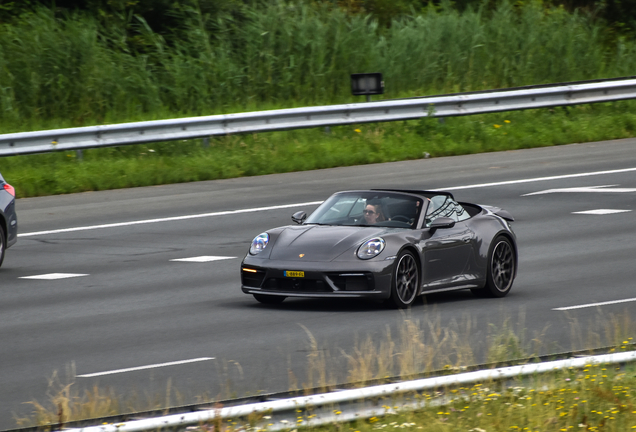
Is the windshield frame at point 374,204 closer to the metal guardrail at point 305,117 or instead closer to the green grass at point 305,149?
the green grass at point 305,149

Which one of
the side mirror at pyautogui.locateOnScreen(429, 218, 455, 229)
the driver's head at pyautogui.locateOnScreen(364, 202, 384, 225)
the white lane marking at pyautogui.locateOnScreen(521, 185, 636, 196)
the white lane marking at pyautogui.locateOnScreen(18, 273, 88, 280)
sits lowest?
the white lane marking at pyautogui.locateOnScreen(521, 185, 636, 196)

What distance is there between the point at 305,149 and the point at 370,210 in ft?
41.5

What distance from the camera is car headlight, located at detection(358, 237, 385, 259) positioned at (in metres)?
11.6

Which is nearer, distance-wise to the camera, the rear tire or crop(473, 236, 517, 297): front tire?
the rear tire

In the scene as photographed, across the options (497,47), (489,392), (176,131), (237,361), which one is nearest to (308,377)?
(237,361)

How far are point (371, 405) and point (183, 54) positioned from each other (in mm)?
27517

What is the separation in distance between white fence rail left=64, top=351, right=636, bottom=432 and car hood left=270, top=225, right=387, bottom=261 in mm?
4395

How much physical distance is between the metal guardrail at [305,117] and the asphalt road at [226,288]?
177cm

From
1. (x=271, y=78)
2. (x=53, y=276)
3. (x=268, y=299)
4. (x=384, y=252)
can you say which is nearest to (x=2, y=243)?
(x=53, y=276)

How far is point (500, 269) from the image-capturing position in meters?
13.0

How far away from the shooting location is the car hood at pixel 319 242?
11656 mm

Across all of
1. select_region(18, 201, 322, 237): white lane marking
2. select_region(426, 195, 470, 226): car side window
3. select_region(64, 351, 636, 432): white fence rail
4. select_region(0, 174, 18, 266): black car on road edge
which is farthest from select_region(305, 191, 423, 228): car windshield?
select_region(18, 201, 322, 237): white lane marking

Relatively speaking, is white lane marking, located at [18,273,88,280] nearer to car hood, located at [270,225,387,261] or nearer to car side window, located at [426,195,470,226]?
car hood, located at [270,225,387,261]

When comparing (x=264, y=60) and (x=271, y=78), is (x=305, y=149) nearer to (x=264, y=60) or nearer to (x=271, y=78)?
(x=271, y=78)
